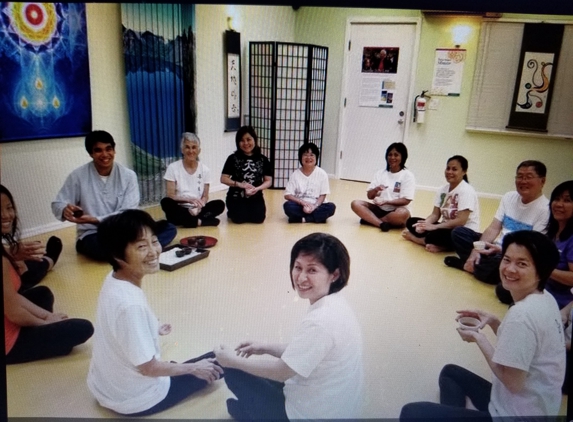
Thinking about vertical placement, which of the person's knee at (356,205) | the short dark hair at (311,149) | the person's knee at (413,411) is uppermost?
the short dark hair at (311,149)

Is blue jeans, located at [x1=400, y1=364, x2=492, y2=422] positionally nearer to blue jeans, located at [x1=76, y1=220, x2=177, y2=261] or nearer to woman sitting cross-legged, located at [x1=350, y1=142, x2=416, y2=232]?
woman sitting cross-legged, located at [x1=350, y1=142, x2=416, y2=232]

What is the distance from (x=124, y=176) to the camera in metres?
1.60

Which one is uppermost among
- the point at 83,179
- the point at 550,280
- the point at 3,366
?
the point at 83,179

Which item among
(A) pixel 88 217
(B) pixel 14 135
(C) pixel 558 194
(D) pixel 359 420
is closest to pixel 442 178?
(C) pixel 558 194

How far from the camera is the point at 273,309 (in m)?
1.57

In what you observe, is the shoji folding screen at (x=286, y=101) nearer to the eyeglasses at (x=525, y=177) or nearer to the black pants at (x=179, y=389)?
the eyeglasses at (x=525, y=177)

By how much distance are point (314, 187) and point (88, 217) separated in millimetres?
1224

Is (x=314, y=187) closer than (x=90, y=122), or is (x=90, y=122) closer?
(x=90, y=122)

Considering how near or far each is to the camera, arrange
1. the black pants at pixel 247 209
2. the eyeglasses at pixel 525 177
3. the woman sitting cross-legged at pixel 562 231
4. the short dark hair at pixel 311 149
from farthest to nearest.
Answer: the short dark hair at pixel 311 149
the black pants at pixel 247 209
the eyeglasses at pixel 525 177
the woman sitting cross-legged at pixel 562 231

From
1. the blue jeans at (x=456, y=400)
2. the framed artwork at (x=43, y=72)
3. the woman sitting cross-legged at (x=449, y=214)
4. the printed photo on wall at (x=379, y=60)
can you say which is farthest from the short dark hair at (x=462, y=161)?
the framed artwork at (x=43, y=72)

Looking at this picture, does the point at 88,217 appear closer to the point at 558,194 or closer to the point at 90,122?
the point at 90,122

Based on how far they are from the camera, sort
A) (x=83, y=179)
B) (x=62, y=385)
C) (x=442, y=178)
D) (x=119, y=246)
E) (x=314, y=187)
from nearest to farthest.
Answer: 1. (x=119, y=246)
2. (x=62, y=385)
3. (x=83, y=179)
4. (x=442, y=178)
5. (x=314, y=187)

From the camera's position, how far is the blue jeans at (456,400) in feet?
4.33

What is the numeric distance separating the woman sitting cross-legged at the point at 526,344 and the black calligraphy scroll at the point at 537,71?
2.05 ft
